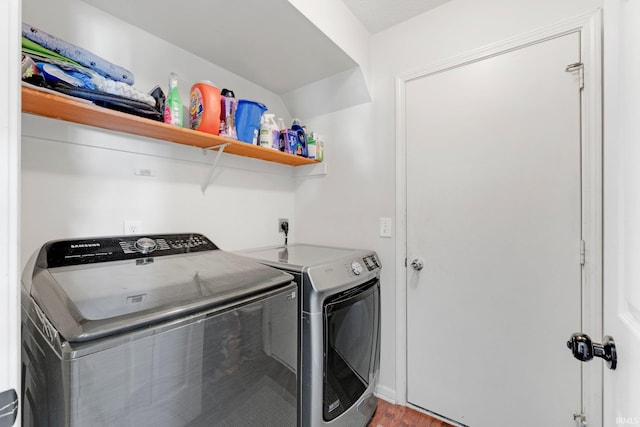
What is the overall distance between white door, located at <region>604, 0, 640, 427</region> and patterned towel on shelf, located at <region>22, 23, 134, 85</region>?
1688mm

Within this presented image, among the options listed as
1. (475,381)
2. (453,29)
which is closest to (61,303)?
(475,381)

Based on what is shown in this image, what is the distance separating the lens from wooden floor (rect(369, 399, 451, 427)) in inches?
63.6

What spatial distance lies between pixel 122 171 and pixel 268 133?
2.71 feet

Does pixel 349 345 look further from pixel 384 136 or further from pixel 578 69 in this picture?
pixel 578 69

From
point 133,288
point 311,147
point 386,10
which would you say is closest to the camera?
point 133,288

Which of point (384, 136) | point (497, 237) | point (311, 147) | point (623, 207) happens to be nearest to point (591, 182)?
point (497, 237)

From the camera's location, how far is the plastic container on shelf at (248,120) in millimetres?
1610

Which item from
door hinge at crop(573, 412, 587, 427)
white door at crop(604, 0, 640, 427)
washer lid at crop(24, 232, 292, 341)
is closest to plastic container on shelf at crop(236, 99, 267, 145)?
washer lid at crop(24, 232, 292, 341)

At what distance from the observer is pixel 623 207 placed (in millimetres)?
631

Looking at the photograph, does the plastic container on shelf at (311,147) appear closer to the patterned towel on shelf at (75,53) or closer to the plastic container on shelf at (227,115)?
the plastic container on shelf at (227,115)

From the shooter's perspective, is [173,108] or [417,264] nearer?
[173,108]

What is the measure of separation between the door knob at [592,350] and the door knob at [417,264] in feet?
3.27

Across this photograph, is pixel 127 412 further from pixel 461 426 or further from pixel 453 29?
pixel 453 29

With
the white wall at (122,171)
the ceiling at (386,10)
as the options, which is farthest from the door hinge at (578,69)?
the white wall at (122,171)
